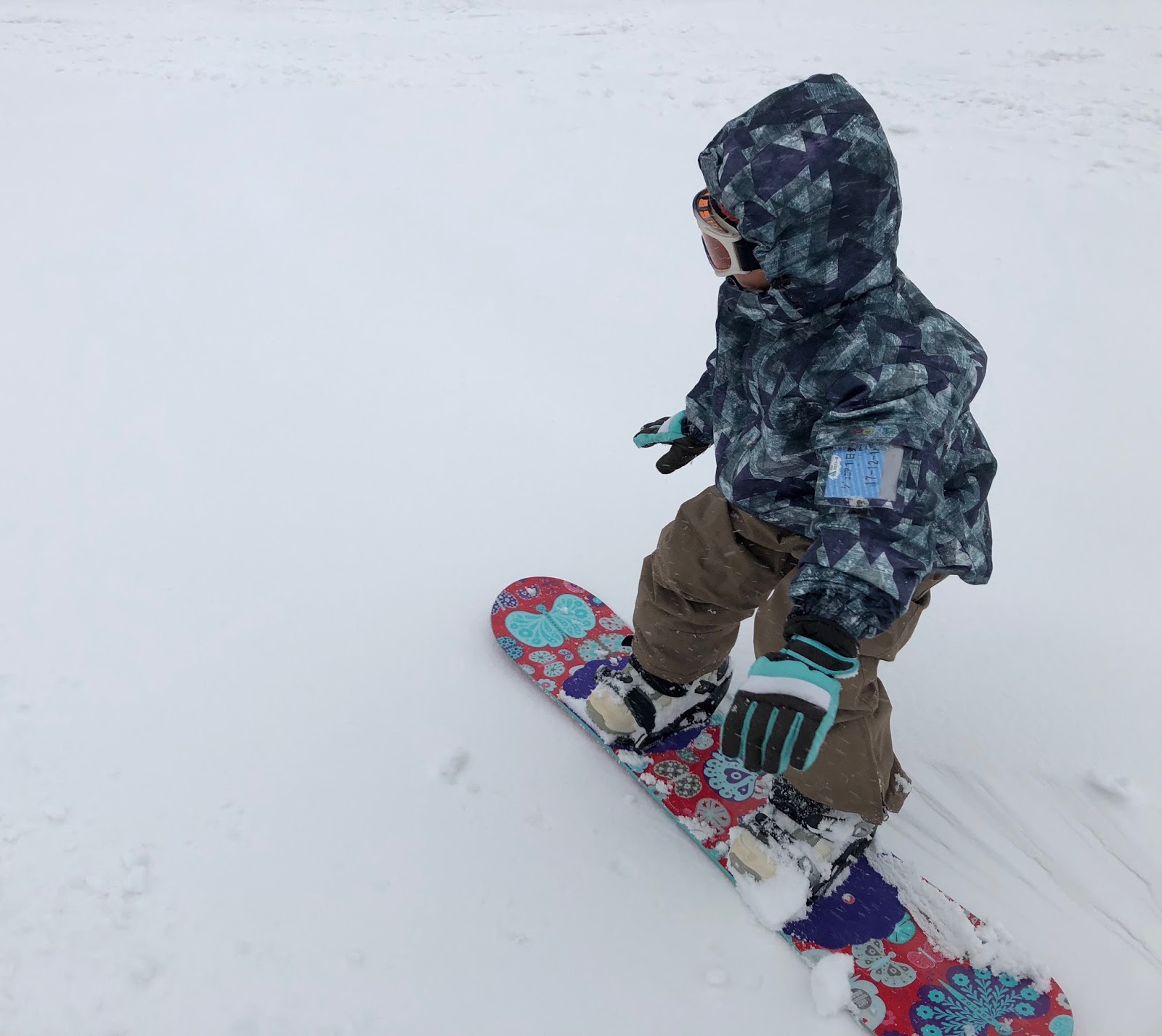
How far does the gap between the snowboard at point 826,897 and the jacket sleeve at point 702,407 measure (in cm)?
73

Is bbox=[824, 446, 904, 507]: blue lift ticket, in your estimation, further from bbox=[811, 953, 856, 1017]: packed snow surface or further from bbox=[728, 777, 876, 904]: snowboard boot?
bbox=[811, 953, 856, 1017]: packed snow surface

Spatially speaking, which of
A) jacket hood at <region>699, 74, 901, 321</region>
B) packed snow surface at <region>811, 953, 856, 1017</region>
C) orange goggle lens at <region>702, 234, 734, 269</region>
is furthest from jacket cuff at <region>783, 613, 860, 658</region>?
packed snow surface at <region>811, 953, 856, 1017</region>

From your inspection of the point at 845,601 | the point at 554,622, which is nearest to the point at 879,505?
the point at 845,601

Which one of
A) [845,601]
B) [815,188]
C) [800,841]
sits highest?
[815,188]

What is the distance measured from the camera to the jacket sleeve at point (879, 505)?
148 centimetres

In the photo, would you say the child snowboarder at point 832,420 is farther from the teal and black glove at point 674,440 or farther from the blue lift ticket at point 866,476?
the teal and black glove at point 674,440

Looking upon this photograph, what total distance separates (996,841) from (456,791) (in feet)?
4.32

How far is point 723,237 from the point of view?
5.24 ft

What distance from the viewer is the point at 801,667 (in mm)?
1523

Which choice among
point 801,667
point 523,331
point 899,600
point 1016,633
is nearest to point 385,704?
point 801,667

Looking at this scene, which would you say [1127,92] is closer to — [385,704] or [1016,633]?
[1016,633]

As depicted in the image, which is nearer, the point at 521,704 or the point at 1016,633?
the point at 521,704

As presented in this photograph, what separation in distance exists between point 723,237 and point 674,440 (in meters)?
0.71

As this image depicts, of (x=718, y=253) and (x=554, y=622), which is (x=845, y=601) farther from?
(x=554, y=622)
